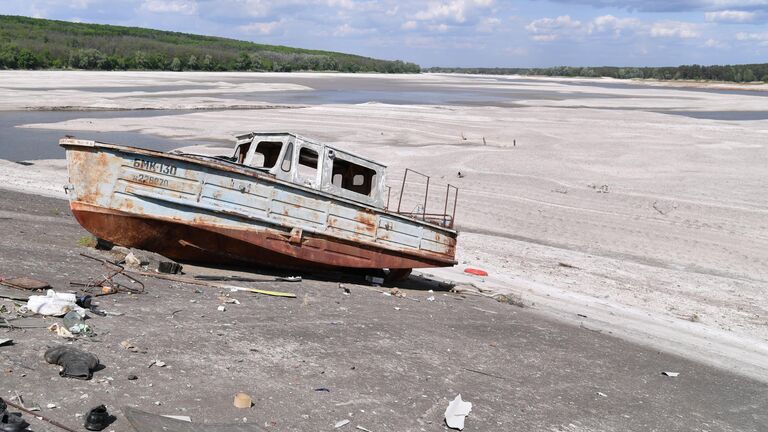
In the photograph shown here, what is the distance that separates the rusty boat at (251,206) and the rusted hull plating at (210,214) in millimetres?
15

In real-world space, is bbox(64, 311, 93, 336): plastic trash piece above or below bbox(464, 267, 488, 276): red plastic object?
above

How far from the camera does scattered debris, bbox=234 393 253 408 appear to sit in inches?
259

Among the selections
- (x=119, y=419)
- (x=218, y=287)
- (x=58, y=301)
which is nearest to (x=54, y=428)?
(x=119, y=419)

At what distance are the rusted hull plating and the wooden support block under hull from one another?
15 mm

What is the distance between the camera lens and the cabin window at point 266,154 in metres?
12.3

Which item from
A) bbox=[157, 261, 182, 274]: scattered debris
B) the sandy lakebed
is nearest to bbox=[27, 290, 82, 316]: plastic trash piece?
bbox=[157, 261, 182, 274]: scattered debris

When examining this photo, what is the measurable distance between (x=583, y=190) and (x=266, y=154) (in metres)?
13.6

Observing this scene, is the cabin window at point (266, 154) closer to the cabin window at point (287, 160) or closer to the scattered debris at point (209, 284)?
the cabin window at point (287, 160)

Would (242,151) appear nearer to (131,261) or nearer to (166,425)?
(131,261)

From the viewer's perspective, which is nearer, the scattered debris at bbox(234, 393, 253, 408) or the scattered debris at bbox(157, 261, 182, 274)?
the scattered debris at bbox(234, 393, 253, 408)

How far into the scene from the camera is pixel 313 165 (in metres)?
12.3

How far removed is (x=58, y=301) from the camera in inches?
312

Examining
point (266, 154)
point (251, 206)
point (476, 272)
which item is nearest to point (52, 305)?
point (251, 206)

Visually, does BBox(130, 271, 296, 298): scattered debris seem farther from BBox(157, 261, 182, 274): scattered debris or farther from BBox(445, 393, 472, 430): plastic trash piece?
BBox(445, 393, 472, 430): plastic trash piece
